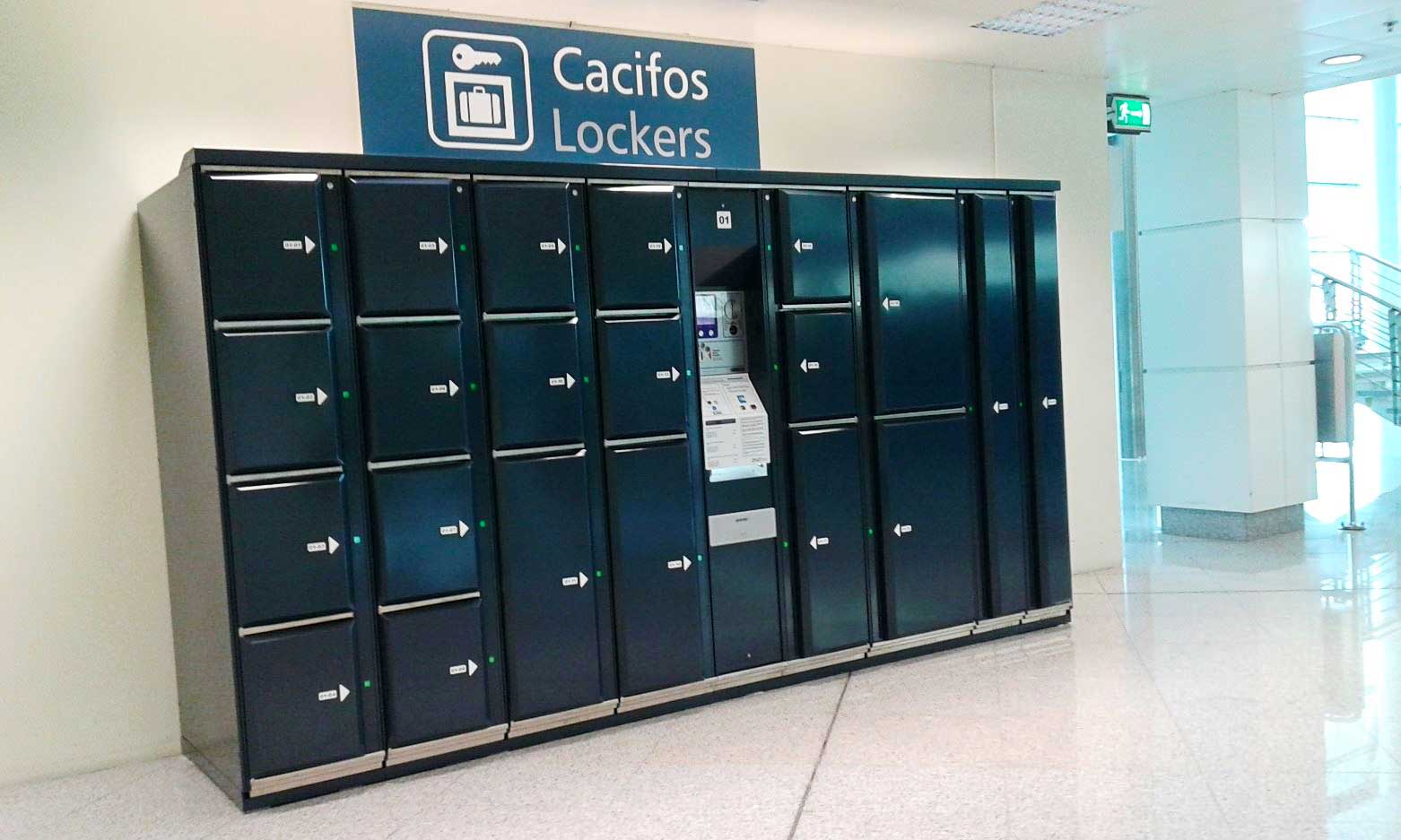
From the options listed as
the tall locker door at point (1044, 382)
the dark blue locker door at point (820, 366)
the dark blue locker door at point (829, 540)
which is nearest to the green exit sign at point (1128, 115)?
the tall locker door at point (1044, 382)

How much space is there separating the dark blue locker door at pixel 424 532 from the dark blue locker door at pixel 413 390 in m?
0.09

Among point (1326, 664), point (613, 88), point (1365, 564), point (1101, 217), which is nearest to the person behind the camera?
point (1326, 664)

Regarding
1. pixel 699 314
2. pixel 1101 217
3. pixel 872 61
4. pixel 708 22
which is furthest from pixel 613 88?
pixel 1101 217

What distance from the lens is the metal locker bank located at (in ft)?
12.5

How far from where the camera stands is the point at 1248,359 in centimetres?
753

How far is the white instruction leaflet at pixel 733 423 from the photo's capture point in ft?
15.5

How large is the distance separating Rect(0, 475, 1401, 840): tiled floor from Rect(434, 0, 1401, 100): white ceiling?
3.10 metres

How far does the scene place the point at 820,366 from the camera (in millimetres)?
4980

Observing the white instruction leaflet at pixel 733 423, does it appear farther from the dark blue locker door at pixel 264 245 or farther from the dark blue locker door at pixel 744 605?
the dark blue locker door at pixel 264 245

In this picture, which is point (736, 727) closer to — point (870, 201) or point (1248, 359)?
point (870, 201)

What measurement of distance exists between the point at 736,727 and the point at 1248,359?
4.96 meters

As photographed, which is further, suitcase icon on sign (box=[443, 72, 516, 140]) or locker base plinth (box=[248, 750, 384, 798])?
suitcase icon on sign (box=[443, 72, 516, 140])

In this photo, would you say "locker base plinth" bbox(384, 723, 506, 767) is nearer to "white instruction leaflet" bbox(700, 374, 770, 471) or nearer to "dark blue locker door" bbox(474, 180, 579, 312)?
"white instruction leaflet" bbox(700, 374, 770, 471)

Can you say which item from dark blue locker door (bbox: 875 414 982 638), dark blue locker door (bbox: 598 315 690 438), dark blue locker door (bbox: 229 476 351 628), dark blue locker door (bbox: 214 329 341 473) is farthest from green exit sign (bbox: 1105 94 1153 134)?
dark blue locker door (bbox: 229 476 351 628)
